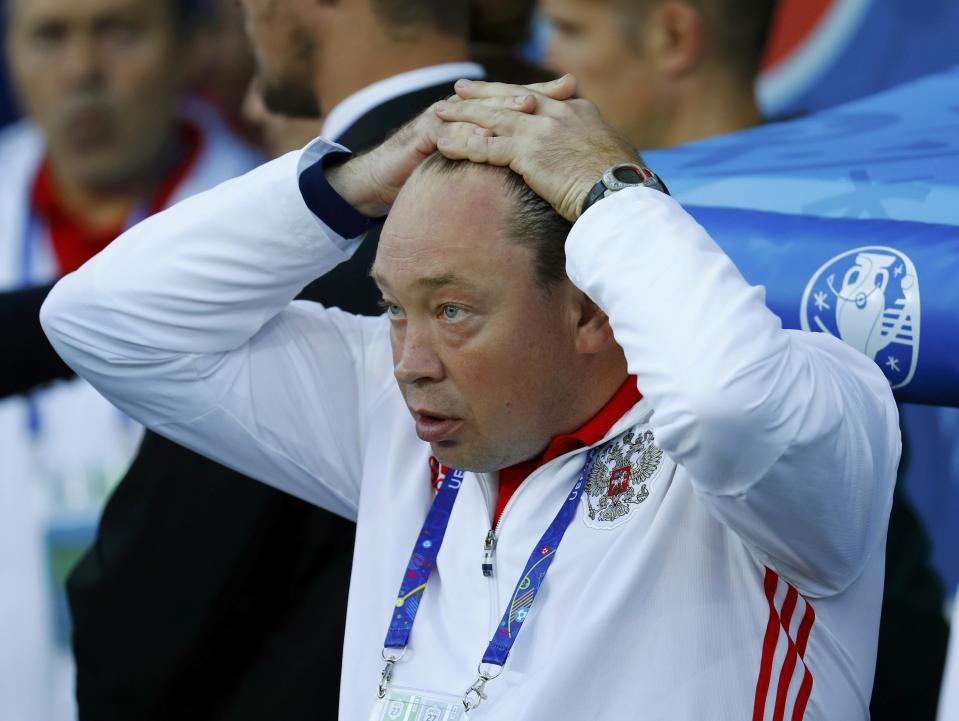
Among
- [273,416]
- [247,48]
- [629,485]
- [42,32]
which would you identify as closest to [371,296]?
[273,416]

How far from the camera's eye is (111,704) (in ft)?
9.17

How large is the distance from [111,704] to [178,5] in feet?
7.31

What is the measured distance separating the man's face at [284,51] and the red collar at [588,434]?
1253 mm

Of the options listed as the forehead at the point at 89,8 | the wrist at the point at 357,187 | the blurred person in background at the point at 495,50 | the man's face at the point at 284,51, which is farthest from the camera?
the forehead at the point at 89,8

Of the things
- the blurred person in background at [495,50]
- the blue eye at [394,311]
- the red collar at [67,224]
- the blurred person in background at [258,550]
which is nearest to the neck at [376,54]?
the blurred person in background at [258,550]

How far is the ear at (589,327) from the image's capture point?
189 cm

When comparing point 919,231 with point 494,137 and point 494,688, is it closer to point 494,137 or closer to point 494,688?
point 494,137

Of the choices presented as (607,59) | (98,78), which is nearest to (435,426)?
(607,59)

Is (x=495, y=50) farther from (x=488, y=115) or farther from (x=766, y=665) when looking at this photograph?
(x=766, y=665)

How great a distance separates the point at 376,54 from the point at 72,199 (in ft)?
6.17

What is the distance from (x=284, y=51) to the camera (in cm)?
290

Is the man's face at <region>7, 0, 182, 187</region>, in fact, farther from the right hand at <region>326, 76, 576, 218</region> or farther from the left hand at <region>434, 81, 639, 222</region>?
the left hand at <region>434, 81, 639, 222</region>

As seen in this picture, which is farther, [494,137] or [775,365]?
[494,137]

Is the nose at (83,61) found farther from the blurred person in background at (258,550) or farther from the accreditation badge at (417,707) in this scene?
the accreditation badge at (417,707)
